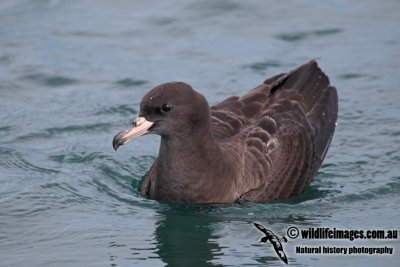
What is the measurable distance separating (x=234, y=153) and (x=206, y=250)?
1378 millimetres

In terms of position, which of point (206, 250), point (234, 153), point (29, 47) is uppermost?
point (29, 47)

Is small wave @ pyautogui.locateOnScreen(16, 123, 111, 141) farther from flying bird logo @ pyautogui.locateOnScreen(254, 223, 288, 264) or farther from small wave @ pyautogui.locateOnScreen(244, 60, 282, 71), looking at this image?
flying bird logo @ pyautogui.locateOnScreen(254, 223, 288, 264)

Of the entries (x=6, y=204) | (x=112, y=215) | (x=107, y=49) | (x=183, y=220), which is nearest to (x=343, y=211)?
(x=183, y=220)

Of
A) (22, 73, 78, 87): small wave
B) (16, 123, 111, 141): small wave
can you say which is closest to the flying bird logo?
(16, 123, 111, 141): small wave

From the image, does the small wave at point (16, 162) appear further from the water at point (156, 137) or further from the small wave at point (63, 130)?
the small wave at point (63, 130)

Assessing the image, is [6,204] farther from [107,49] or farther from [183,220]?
[107,49]

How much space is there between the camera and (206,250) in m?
7.61

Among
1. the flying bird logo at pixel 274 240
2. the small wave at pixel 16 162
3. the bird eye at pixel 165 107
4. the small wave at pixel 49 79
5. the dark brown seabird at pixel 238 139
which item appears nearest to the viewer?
the flying bird logo at pixel 274 240

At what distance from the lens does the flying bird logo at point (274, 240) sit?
746 centimetres

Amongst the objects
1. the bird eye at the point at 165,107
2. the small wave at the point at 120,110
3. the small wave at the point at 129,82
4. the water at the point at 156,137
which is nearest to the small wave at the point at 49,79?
the water at the point at 156,137

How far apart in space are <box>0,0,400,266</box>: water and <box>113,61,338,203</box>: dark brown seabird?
0.69 ft

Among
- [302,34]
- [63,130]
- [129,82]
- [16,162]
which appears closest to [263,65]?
[302,34]

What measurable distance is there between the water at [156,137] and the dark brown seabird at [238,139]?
0.21 metres

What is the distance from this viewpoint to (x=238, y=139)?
29.2ft
